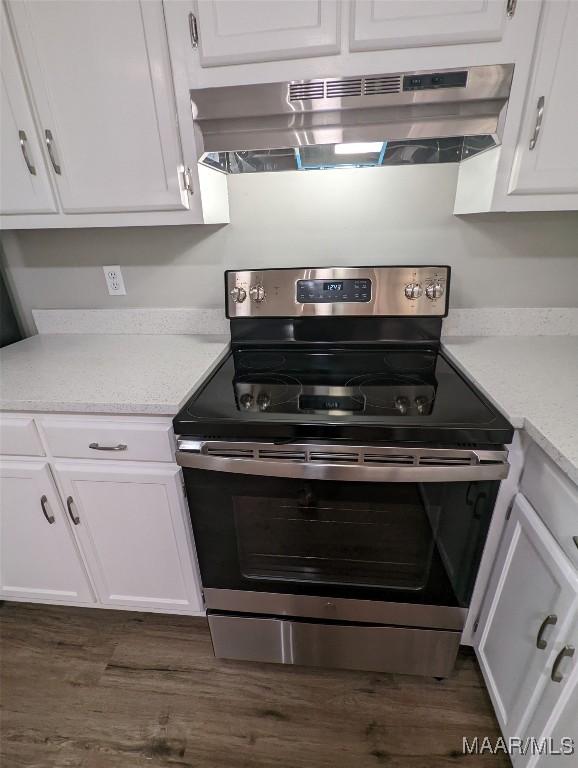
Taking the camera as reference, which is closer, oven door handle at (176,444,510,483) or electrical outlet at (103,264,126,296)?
oven door handle at (176,444,510,483)

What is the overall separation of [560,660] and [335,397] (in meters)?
0.75

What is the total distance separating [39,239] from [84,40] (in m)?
0.82

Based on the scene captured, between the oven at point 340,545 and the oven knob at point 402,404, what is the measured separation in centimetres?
12

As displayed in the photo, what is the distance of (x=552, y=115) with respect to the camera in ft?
3.18

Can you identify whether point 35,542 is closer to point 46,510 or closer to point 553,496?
point 46,510

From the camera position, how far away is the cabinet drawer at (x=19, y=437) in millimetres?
1136

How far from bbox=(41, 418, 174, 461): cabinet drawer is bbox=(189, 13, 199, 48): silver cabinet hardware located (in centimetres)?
104

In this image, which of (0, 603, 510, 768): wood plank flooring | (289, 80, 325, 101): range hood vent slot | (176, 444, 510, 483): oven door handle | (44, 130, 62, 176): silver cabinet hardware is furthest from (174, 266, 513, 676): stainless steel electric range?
(44, 130, 62, 176): silver cabinet hardware

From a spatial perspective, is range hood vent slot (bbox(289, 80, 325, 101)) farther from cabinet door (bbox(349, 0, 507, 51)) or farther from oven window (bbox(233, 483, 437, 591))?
oven window (bbox(233, 483, 437, 591))

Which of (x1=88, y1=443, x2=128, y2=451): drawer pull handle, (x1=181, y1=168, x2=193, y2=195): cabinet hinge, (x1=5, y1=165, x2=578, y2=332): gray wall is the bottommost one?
(x1=88, y1=443, x2=128, y2=451): drawer pull handle

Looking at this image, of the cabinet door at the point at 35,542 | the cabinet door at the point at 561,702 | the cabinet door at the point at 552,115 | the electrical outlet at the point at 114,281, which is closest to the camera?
the cabinet door at the point at 561,702

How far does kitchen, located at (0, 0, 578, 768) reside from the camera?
93 cm

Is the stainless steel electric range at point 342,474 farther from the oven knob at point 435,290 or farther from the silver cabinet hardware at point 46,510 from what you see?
the silver cabinet hardware at point 46,510

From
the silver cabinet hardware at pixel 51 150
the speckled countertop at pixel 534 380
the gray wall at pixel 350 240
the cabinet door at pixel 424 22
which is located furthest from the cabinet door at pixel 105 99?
the speckled countertop at pixel 534 380
